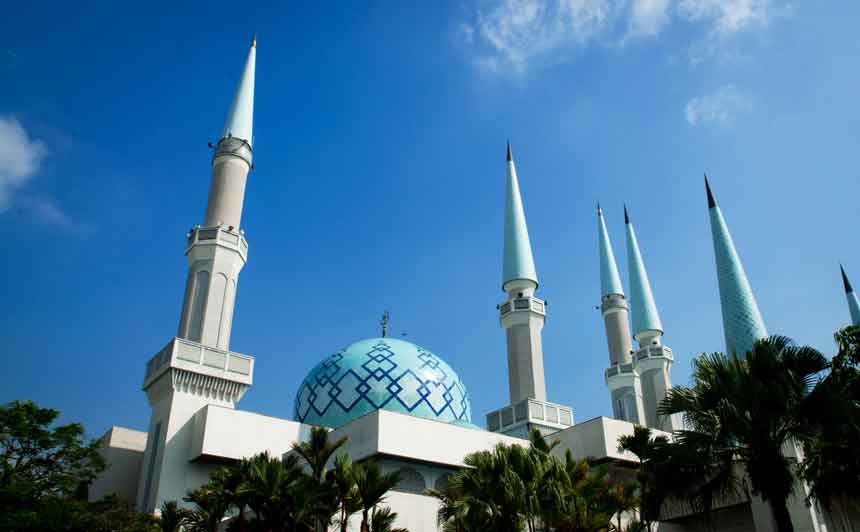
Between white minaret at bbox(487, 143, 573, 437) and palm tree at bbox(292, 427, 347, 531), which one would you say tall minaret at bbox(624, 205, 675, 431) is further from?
palm tree at bbox(292, 427, 347, 531)

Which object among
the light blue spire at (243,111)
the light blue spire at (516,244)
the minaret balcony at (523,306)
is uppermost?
the light blue spire at (243,111)

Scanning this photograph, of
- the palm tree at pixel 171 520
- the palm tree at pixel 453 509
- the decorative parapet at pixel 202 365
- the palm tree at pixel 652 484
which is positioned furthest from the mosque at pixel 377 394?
the palm tree at pixel 652 484

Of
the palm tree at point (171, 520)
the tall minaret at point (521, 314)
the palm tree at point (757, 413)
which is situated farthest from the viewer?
the tall minaret at point (521, 314)

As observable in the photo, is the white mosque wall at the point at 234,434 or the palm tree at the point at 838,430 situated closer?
the palm tree at the point at 838,430

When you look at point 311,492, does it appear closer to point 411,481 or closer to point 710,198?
point 411,481

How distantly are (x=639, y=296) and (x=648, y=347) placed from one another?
2.59 meters

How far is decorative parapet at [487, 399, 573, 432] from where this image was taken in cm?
2320

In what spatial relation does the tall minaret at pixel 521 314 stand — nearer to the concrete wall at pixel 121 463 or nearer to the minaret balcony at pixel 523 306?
the minaret balcony at pixel 523 306

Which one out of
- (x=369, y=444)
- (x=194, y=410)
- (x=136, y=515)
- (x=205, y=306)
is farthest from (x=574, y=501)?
(x=205, y=306)

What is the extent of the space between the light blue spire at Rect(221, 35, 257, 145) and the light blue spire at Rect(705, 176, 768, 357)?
15.6 meters

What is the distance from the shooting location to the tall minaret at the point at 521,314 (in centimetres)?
2422

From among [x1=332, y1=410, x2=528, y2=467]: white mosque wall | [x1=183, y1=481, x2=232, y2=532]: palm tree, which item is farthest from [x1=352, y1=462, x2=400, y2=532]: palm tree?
[x1=332, y1=410, x2=528, y2=467]: white mosque wall

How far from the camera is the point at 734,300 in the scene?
20797 millimetres

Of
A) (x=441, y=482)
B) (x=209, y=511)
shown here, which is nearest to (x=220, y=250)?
(x=441, y=482)
